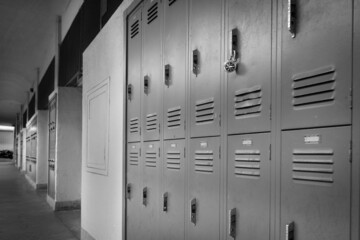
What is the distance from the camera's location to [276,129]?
72.9 inches

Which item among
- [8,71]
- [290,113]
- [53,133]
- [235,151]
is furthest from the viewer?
[8,71]

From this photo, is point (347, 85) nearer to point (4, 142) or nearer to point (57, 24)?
point (57, 24)

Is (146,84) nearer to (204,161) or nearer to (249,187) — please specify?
(204,161)

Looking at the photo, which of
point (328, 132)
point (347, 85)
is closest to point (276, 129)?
point (328, 132)

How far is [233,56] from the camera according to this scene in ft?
7.21

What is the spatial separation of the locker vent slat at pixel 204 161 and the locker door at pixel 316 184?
683 millimetres

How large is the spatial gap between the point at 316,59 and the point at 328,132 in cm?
33

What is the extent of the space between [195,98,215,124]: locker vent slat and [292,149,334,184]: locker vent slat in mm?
795

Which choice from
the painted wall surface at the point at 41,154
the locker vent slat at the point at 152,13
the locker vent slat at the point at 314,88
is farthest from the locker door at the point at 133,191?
the painted wall surface at the point at 41,154

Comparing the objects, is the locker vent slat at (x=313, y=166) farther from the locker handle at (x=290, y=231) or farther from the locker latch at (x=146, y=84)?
the locker latch at (x=146, y=84)

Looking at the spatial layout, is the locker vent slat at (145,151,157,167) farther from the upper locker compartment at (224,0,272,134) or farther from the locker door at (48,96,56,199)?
the locker door at (48,96,56,199)

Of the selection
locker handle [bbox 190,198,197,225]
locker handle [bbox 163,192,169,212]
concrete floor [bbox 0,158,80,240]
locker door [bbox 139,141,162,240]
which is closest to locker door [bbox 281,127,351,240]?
locker handle [bbox 190,198,197,225]

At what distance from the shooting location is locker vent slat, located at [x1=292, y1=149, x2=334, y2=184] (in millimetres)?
1567

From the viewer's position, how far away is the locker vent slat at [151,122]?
131 inches
